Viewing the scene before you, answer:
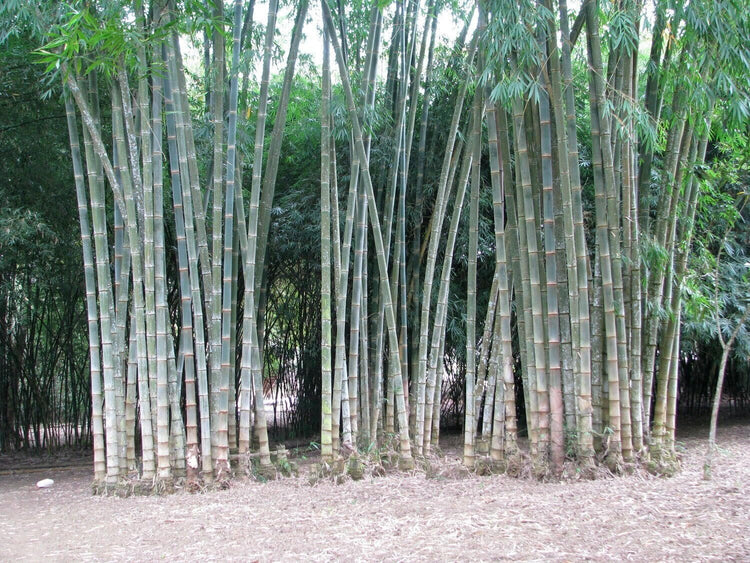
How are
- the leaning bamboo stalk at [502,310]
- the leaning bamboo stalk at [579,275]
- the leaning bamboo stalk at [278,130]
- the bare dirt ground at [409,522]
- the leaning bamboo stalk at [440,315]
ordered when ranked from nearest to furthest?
the bare dirt ground at [409,522] → the leaning bamboo stalk at [579,275] → the leaning bamboo stalk at [502,310] → the leaning bamboo stalk at [278,130] → the leaning bamboo stalk at [440,315]

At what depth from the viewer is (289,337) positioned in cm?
632

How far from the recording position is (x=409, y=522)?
278cm

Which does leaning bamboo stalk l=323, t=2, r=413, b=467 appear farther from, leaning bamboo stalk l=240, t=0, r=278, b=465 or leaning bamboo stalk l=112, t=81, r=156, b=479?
leaning bamboo stalk l=112, t=81, r=156, b=479

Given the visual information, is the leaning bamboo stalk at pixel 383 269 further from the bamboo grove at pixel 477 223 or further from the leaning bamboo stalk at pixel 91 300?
the leaning bamboo stalk at pixel 91 300

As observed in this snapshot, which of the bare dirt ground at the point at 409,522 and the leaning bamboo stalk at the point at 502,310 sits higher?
the leaning bamboo stalk at the point at 502,310

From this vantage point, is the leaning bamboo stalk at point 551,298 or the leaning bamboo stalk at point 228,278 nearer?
the leaning bamboo stalk at point 551,298

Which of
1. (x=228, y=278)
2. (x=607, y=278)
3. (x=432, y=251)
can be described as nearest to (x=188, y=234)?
(x=228, y=278)

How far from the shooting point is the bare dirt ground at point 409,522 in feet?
7.88

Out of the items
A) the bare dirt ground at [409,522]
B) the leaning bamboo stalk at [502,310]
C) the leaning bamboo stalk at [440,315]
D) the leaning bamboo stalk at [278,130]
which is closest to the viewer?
the bare dirt ground at [409,522]

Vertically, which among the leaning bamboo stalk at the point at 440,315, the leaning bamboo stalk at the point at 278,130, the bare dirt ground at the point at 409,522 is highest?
the leaning bamboo stalk at the point at 278,130

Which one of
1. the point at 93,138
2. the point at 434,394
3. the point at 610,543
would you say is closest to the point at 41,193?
the point at 93,138

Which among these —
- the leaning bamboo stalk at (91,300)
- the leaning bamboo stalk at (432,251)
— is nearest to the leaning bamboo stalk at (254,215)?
the leaning bamboo stalk at (91,300)

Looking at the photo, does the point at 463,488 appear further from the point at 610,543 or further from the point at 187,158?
the point at 187,158

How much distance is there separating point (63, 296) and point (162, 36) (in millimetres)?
3302
